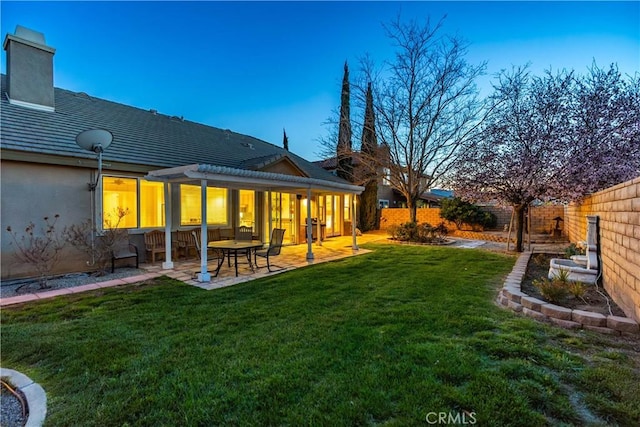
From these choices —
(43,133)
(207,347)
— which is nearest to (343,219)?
(43,133)

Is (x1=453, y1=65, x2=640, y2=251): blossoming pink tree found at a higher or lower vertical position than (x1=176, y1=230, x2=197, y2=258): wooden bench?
higher

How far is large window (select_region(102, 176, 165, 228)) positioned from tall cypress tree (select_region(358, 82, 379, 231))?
9618 millimetres

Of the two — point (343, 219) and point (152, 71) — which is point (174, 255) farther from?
point (152, 71)

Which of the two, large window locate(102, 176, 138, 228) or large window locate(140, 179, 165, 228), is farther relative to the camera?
large window locate(140, 179, 165, 228)

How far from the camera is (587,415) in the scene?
2.19 metres

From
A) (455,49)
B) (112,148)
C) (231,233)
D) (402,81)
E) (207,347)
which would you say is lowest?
(207,347)

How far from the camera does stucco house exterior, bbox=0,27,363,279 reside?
6809 millimetres

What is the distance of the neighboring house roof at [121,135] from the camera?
725 centimetres

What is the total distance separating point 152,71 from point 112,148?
9983 millimetres

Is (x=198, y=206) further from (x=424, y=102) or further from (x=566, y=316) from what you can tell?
(x=424, y=102)

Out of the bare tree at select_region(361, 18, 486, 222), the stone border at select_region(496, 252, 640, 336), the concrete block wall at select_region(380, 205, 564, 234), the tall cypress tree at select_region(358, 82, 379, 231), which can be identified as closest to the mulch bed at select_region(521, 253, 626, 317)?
the stone border at select_region(496, 252, 640, 336)

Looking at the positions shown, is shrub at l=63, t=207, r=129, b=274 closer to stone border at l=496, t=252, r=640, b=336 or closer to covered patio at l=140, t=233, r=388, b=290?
covered patio at l=140, t=233, r=388, b=290

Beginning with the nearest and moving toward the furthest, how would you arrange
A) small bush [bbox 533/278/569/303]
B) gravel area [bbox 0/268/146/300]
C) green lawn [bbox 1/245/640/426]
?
green lawn [bbox 1/245/640/426] → small bush [bbox 533/278/569/303] → gravel area [bbox 0/268/146/300]

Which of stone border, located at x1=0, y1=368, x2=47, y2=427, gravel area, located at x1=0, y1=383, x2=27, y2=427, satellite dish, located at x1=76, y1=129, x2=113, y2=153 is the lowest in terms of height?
gravel area, located at x1=0, y1=383, x2=27, y2=427
